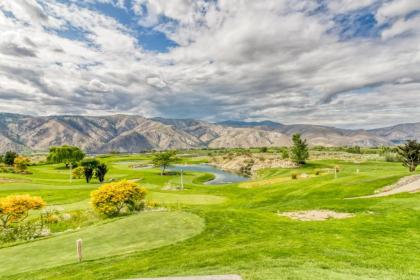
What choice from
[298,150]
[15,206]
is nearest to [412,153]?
[298,150]

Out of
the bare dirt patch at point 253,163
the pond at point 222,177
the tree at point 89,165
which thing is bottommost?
the pond at point 222,177

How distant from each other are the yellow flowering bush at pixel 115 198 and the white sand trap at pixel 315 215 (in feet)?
53.6

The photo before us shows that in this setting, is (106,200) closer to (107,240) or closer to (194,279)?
(107,240)

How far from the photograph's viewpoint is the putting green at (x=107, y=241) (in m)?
17.9

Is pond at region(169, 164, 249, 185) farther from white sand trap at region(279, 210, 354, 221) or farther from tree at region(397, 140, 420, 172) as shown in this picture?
white sand trap at region(279, 210, 354, 221)

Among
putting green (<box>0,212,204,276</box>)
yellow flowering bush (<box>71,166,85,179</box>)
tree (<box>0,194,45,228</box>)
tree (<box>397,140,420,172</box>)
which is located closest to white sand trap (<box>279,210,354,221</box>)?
putting green (<box>0,212,204,276</box>)

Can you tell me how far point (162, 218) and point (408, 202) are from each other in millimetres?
21966

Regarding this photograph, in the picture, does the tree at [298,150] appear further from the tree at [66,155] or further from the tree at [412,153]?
the tree at [66,155]

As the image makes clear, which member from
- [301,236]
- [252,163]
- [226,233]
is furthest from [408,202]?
[252,163]

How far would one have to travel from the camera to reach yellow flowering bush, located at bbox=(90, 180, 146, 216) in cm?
3238

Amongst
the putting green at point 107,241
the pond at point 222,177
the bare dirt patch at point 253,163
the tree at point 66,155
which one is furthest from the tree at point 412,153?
the tree at point 66,155

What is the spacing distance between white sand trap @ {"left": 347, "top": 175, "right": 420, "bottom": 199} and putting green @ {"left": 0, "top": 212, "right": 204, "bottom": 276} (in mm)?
25125

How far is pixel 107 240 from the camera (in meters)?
21.0

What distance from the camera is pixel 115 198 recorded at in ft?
106
